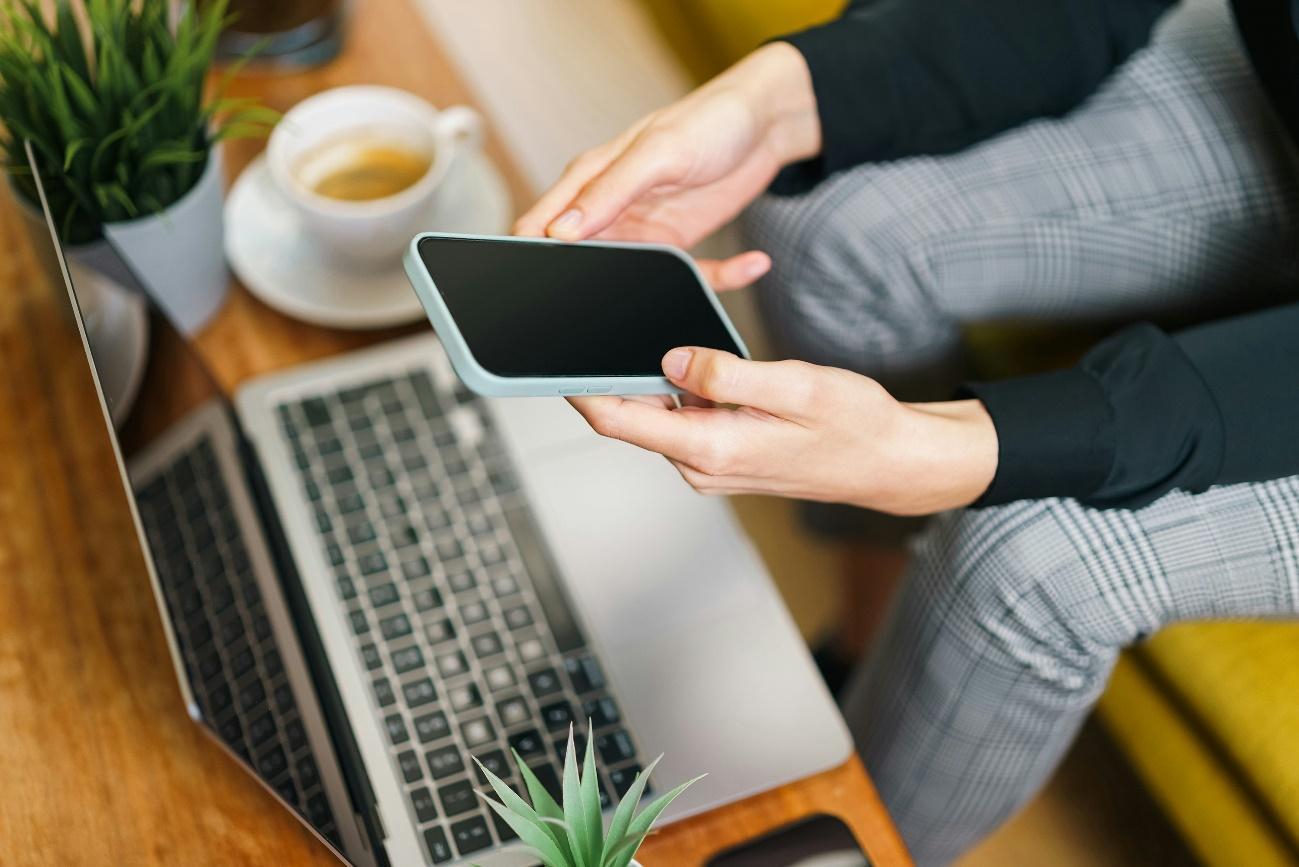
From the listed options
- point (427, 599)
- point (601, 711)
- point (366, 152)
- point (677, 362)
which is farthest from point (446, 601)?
point (366, 152)

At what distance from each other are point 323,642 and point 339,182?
1.07 feet

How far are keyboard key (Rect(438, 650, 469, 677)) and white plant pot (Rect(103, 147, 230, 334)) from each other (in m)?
0.28

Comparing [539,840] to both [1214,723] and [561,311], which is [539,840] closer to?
[561,311]

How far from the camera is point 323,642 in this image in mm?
668

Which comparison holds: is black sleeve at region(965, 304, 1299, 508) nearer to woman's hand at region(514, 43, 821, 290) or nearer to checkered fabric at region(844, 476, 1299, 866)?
checkered fabric at region(844, 476, 1299, 866)

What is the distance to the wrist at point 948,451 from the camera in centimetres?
66

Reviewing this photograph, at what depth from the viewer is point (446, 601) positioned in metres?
0.69

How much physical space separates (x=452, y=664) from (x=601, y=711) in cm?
9

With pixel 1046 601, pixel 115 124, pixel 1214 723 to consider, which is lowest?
pixel 1214 723

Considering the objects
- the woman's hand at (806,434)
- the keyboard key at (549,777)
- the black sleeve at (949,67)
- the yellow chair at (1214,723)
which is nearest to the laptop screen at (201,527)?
the keyboard key at (549,777)

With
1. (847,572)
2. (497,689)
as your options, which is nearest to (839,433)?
(497,689)

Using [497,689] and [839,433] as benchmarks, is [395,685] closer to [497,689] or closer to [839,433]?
[497,689]

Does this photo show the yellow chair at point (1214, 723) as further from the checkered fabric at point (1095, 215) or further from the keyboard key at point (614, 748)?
the keyboard key at point (614, 748)

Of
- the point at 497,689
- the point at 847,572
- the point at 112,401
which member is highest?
the point at 112,401
